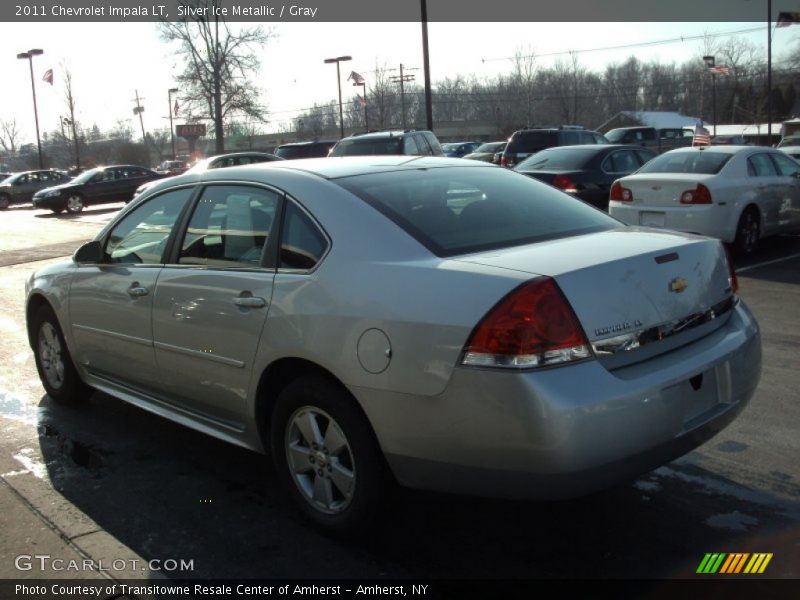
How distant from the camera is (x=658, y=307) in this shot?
3102mm

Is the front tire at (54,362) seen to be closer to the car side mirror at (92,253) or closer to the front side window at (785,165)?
the car side mirror at (92,253)

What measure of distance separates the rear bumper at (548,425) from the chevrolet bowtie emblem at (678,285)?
0.80 feet

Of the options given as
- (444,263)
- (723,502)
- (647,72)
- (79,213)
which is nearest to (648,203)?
(723,502)

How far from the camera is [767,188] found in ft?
35.0

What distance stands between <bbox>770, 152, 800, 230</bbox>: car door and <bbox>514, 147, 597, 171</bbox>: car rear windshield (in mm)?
2691

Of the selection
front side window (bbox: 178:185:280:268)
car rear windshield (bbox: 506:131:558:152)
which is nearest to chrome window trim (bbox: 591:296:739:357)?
front side window (bbox: 178:185:280:268)

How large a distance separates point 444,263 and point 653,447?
105cm

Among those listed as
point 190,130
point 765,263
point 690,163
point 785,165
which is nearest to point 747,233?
point 765,263

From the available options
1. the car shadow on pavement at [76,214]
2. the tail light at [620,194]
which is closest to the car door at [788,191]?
the tail light at [620,194]

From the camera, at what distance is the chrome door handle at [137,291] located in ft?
14.3

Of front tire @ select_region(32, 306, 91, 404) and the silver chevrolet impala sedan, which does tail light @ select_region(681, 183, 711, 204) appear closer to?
the silver chevrolet impala sedan

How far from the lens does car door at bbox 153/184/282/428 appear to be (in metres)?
3.70

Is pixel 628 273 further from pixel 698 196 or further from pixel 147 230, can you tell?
pixel 698 196

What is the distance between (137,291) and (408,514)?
1960 mm
